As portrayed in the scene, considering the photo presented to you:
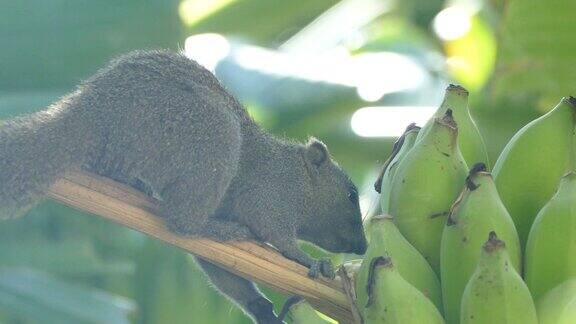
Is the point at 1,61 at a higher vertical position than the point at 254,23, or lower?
lower

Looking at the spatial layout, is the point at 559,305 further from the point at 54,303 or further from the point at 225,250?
the point at 54,303

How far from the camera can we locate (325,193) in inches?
202

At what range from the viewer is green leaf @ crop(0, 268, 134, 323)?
14.0 ft

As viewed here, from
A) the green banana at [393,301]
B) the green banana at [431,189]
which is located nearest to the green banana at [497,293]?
the green banana at [393,301]

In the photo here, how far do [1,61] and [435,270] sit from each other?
309 cm

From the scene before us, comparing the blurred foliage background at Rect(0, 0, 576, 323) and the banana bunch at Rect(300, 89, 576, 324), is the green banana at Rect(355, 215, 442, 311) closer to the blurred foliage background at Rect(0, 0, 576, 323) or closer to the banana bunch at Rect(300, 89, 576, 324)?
the banana bunch at Rect(300, 89, 576, 324)

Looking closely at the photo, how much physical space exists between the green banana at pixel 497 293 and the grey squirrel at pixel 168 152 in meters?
0.98

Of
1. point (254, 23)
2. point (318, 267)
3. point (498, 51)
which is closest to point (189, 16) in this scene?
point (254, 23)

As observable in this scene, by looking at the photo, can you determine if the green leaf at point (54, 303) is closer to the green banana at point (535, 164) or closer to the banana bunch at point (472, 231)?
the banana bunch at point (472, 231)

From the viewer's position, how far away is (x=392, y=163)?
3.38 metres

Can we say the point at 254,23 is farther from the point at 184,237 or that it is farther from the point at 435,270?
the point at 435,270

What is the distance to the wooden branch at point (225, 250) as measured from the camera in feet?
10.4

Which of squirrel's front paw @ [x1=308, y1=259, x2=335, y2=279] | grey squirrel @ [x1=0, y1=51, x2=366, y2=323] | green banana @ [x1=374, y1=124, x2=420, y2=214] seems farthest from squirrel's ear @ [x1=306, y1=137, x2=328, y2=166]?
green banana @ [x1=374, y1=124, x2=420, y2=214]

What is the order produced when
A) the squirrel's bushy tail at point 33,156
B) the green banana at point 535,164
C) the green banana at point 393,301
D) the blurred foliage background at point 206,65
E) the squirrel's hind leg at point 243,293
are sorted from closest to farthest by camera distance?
the green banana at point 393,301 < the green banana at point 535,164 < the squirrel's bushy tail at point 33,156 < the squirrel's hind leg at point 243,293 < the blurred foliage background at point 206,65
